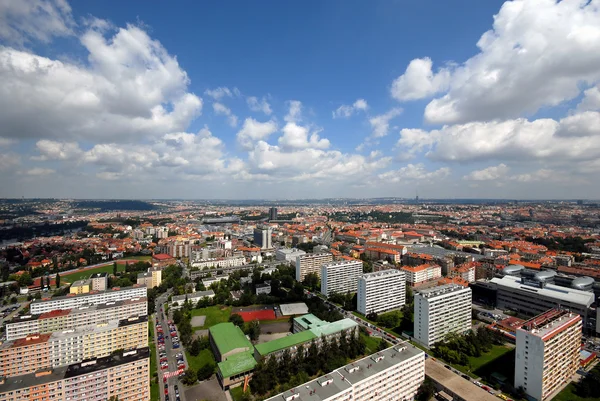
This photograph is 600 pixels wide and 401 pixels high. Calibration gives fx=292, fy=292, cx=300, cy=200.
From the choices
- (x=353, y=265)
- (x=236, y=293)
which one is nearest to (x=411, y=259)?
(x=353, y=265)

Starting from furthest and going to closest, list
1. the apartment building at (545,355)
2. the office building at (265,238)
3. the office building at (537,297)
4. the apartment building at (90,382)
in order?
the office building at (265,238) → the office building at (537,297) → the apartment building at (545,355) → the apartment building at (90,382)

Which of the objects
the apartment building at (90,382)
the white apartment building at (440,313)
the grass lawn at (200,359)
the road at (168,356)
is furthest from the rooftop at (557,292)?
the apartment building at (90,382)

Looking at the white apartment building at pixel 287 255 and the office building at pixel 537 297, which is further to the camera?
the white apartment building at pixel 287 255

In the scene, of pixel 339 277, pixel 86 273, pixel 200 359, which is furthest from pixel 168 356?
pixel 86 273

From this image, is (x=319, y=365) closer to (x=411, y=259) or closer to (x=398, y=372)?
→ (x=398, y=372)

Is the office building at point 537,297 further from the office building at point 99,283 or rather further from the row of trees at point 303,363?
Answer: the office building at point 99,283

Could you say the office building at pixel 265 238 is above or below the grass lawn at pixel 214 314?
above

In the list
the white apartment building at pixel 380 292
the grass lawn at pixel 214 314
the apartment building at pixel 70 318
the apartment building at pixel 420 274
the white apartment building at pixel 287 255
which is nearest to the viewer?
the apartment building at pixel 70 318
